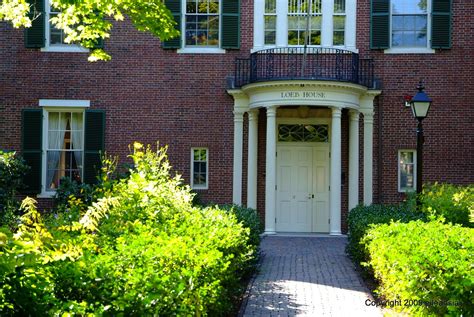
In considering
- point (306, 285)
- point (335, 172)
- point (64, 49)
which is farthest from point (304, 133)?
point (306, 285)

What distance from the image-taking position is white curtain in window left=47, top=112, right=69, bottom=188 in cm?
1950

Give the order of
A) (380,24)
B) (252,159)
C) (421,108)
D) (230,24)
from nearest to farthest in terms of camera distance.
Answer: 1. (421,108)
2. (252,159)
3. (380,24)
4. (230,24)

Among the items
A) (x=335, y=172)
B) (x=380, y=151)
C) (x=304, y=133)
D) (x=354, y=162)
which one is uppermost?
(x=304, y=133)

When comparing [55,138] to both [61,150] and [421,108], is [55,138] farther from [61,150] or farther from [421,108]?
[421,108]

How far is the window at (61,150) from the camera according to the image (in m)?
19.5

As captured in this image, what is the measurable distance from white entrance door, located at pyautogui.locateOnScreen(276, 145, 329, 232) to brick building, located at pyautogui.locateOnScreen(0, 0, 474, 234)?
0.03m

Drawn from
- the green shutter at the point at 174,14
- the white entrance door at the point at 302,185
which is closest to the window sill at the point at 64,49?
the green shutter at the point at 174,14

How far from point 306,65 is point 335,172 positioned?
10.2 ft

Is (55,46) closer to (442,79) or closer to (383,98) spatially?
(383,98)

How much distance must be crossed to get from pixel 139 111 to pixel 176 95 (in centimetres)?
112

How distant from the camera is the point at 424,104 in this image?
→ 13.4 m

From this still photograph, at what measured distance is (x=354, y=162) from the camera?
18812mm

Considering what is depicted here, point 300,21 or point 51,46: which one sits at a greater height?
point 300,21

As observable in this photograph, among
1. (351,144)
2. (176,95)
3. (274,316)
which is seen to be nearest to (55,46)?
(176,95)
